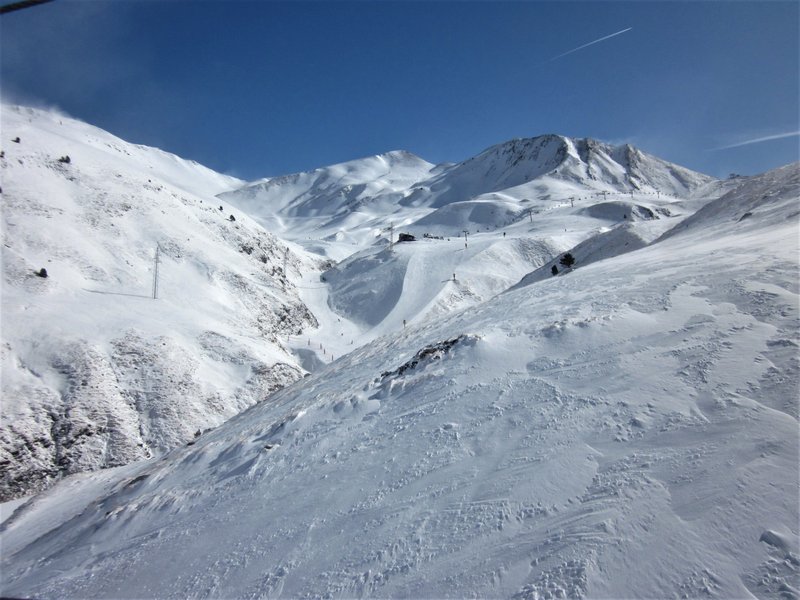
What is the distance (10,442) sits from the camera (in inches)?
1001

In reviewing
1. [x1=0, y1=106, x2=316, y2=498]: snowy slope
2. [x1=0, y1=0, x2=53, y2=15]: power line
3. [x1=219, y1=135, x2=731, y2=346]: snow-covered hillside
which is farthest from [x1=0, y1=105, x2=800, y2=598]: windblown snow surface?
[x1=219, y1=135, x2=731, y2=346]: snow-covered hillside

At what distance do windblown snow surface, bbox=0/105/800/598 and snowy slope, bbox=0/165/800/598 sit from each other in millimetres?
39

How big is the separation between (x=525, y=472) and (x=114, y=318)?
3947 cm

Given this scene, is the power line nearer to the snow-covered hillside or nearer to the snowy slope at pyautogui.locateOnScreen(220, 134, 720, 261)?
the snow-covered hillside

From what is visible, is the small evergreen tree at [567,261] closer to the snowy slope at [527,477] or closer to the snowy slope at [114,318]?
the snowy slope at [527,477]

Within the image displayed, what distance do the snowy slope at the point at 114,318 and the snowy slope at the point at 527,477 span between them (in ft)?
47.9

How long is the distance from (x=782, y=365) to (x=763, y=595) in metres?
4.69

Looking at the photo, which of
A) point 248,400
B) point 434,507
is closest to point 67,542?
point 434,507

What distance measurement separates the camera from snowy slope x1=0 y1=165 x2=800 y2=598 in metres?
5.19

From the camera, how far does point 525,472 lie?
23.1 feet

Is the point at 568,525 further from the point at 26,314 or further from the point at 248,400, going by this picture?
the point at 26,314

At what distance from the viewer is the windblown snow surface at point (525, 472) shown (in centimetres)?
522

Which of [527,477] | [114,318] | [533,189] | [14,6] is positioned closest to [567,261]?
[527,477]

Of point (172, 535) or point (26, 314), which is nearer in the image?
point (172, 535)
